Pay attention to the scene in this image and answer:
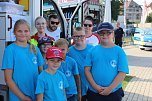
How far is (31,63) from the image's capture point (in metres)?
2.98

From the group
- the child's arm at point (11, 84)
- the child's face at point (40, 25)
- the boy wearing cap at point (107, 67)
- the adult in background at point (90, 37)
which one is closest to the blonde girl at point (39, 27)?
the child's face at point (40, 25)

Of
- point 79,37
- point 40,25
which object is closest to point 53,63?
point 79,37

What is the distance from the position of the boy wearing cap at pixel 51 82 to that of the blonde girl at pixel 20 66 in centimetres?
13

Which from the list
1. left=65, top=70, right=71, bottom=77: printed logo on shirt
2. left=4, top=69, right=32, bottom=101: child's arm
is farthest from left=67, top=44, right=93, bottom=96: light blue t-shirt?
left=4, top=69, right=32, bottom=101: child's arm

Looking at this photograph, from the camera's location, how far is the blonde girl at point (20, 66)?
113 inches

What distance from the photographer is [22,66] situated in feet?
9.58

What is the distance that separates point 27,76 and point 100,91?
854 millimetres

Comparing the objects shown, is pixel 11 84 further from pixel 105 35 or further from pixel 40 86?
pixel 105 35

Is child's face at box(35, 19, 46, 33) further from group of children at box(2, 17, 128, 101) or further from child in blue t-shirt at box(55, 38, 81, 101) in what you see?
child in blue t-shirt at box(55, 38, 81, 101)

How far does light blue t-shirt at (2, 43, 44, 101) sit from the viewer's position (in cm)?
289

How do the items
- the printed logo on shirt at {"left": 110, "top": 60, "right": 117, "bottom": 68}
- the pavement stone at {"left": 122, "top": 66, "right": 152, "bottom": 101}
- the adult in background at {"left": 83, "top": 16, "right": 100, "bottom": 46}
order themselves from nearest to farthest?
the printed logo on shirt at {"left": 110, "top": 60, "right": 117, "bottom": 68}, the adult in background at {"left": 83, "top": 16, "right": 100, "bottom": 46}, the pavement stone at {"left": 122, "top": 66, "right": 152, "bottom": 101}

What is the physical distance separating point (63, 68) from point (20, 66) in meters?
0.68

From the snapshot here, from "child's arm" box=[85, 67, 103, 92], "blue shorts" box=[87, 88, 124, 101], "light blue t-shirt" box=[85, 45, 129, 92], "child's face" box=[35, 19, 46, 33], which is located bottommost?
"blue shorts" box=[87, 88, 124, 101]

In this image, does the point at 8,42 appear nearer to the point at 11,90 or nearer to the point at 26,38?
the point at 26,38
